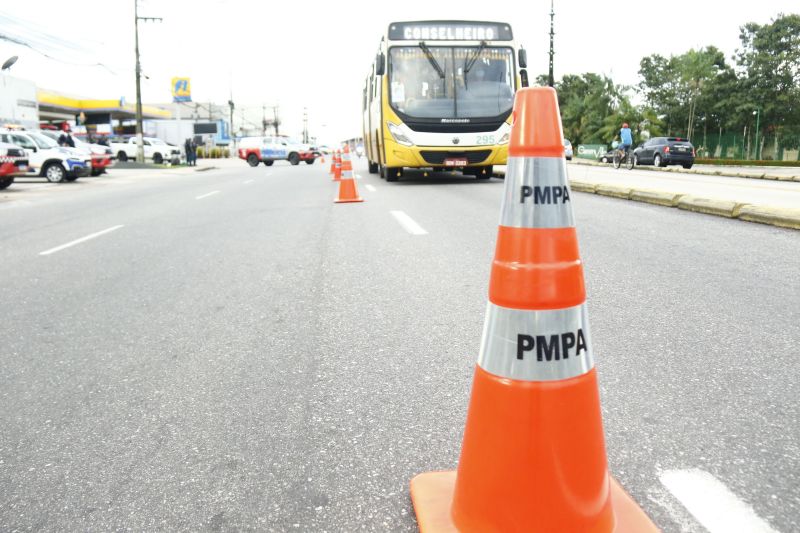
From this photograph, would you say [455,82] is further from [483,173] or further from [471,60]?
[483,173]

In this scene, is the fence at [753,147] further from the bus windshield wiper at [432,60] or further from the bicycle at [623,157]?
the bus windshield wiper at [432,60]

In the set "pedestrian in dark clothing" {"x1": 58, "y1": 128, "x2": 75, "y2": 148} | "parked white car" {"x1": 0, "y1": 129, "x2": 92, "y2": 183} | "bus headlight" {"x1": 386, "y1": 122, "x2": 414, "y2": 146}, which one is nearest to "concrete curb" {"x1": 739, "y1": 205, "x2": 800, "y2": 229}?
"bus headlight" {"x1": 386, "y1": 122, "x2": 414, "y2": 146}

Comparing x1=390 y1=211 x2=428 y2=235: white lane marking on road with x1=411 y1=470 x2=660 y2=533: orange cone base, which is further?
x1=390 y1=211 x2=428 y2=235: white lane marking on road

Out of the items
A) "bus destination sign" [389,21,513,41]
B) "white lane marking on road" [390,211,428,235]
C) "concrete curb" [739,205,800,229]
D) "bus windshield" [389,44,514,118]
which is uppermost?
"bus destination sign" [389,21,513,41]

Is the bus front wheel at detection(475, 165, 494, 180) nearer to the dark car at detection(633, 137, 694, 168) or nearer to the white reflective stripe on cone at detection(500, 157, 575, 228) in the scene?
the dark car at detection(633, 137, 694, 168)

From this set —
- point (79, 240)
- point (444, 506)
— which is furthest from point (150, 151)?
point (444, 506)

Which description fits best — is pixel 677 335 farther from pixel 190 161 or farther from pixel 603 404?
pixel 190 161

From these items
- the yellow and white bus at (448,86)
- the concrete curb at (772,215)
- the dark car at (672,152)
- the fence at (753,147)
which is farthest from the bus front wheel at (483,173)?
the fence at (753,147)

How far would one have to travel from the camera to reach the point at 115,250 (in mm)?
7320

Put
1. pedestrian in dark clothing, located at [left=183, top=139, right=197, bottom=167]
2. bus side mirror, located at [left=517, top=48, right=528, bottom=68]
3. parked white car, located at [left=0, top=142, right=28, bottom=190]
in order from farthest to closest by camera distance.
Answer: pedestrian in dark clothing, located at [left=183, top=139, right=197, bottom=167]
parked white car, located at [left=0, top=142, right=28, bottom=190]
bus side mirror, located at [left=517, top=48, right=528, bottom=68]

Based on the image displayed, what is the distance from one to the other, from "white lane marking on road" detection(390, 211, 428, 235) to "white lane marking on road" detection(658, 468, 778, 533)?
19.2ft

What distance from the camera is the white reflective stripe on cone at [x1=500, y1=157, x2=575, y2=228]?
173cm

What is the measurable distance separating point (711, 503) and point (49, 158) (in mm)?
24206

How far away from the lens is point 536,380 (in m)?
1.68
